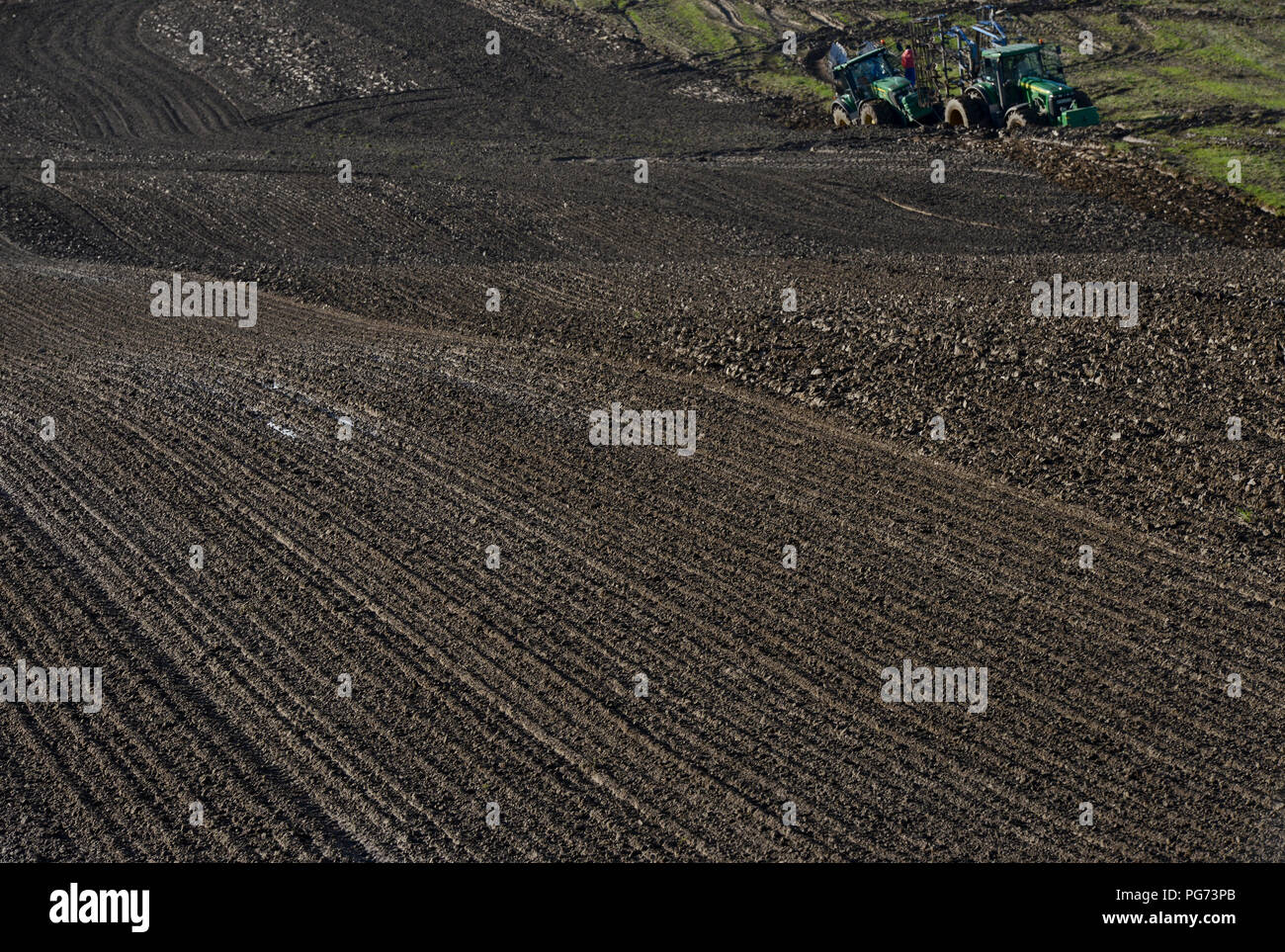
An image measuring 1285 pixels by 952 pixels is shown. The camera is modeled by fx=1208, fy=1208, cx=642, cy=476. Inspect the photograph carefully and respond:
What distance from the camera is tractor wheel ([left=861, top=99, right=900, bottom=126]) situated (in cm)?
3011

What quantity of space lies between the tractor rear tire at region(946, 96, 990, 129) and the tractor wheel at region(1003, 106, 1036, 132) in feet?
2.38

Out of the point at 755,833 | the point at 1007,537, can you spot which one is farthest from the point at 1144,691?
the point at 755,833

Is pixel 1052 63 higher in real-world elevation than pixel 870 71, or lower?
lower

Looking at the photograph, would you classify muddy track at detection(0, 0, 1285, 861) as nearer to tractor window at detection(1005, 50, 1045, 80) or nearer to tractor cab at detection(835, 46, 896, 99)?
tractor window at detection(1005, 50, 1045, 80)

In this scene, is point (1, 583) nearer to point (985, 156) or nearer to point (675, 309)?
point (675, 309)

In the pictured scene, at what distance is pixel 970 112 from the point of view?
28.8 metres

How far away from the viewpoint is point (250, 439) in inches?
578

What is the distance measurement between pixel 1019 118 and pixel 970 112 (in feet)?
4.39
